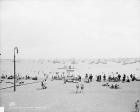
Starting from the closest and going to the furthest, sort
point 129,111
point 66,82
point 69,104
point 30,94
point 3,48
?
1. point 129,111
2. point 69,104
3. point 3,48
4. point 30,94
5. point 66,82

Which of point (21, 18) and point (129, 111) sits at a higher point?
point (21, 18)

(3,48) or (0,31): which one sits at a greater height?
(0,31)

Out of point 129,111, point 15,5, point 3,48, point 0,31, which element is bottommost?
point 129,111

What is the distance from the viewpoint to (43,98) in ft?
55.2

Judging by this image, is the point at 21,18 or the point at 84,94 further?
the point at 84,94

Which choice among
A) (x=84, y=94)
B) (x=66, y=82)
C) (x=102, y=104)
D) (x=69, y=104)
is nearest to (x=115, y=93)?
(x=84, y=94)

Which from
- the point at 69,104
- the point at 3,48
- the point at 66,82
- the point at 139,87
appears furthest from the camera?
the point at 66,82

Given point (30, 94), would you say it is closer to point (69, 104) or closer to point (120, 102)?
point (69, 104)

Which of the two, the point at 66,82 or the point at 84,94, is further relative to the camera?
the point at 66,82

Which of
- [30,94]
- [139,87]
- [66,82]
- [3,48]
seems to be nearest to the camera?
[3,48]

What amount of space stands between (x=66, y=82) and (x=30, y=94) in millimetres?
7932

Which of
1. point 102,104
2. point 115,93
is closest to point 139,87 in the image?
point 115,93

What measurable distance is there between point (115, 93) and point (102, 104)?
378 centimetres

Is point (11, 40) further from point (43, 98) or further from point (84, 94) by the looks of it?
point (84, 94)
